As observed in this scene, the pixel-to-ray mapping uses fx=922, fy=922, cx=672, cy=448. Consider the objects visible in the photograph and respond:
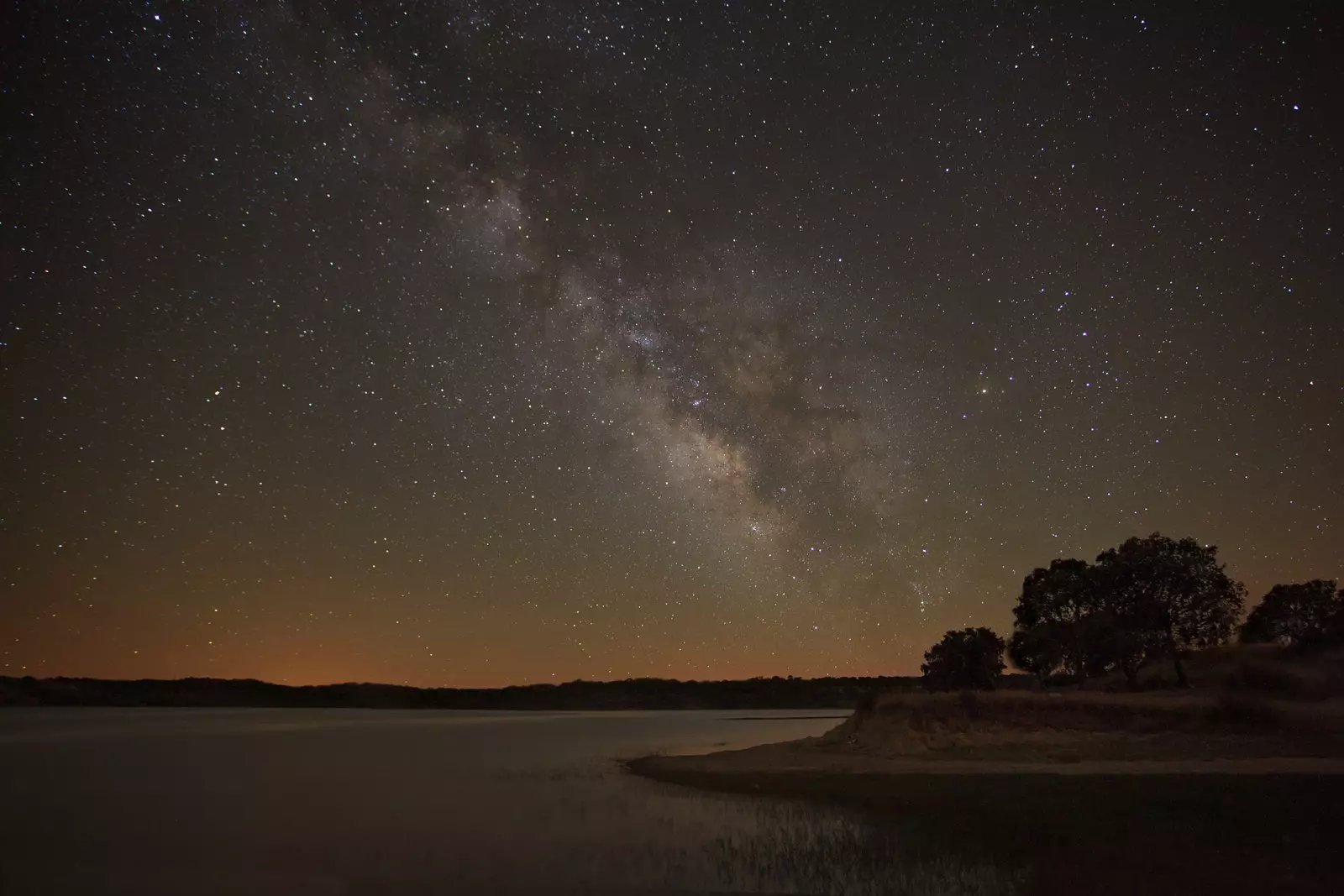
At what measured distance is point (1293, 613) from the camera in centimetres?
7112

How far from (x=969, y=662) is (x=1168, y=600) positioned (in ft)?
124

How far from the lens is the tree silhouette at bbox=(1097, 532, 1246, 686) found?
193ft

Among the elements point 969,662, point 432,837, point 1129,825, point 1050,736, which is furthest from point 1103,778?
point 969,662

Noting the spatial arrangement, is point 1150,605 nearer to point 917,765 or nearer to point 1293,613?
point 1293,613

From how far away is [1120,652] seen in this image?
2354 inches

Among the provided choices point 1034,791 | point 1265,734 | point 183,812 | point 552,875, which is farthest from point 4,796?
point 1265,734

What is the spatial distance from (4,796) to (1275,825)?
39.9 m

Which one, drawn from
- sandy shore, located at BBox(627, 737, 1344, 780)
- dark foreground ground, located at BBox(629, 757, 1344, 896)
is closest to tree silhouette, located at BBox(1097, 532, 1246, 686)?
sandy shore, located at BBox(627, 737, 1344, 780)

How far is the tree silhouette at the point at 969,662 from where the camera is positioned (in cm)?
9481

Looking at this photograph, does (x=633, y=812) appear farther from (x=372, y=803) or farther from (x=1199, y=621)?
(x=1199, y=621)

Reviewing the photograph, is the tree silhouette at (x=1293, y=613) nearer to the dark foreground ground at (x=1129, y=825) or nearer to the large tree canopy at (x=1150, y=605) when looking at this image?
the large tree canopy at (x=1150, y=605)

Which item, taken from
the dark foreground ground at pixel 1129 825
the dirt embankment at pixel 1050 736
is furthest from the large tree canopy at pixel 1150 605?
the dark foreground ground at pixel 1129 825

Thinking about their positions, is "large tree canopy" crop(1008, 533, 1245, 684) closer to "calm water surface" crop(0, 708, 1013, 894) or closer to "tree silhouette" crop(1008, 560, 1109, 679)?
"tree silhouette" crop(1008, 560, 1109, 679)

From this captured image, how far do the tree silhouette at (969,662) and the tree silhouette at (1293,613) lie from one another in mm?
23624
